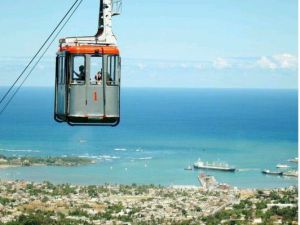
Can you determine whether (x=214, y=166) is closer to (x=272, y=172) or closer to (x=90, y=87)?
(x=272, y=172)

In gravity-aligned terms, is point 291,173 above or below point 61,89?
below

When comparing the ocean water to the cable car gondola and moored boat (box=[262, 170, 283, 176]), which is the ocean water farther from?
the cable car gondola

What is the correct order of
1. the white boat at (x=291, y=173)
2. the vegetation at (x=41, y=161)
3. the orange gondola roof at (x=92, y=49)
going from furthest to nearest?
the vegetation at (x=41, y=161), the white boat at (x=291, y=173), the orange gondola roof at (x=92, y=49)

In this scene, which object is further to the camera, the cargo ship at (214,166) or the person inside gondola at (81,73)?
the cargo ship at (214,166)

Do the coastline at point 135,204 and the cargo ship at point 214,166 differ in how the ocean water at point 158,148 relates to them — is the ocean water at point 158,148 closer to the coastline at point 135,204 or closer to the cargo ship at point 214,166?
the cargo ship at point 214,166

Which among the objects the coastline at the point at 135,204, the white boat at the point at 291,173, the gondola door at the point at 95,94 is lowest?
the white boat at the point at 291,173

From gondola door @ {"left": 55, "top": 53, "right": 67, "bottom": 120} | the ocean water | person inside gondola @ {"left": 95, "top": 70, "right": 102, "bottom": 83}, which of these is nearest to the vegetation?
the ocean water

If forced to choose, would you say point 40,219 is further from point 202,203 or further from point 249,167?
point 249,167

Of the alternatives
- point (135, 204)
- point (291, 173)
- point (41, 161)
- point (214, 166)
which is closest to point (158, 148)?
point (214, 166)

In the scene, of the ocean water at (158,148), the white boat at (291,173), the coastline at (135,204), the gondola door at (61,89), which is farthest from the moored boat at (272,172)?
the gondola door at (61,89)
